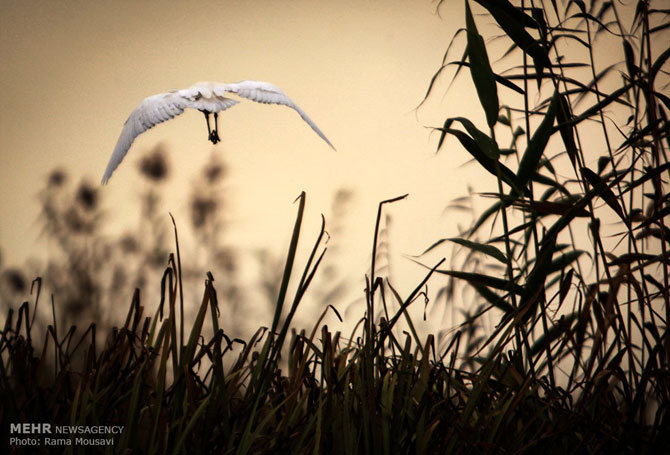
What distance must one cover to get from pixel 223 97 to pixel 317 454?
0.82m

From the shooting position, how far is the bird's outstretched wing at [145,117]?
46.1 inches

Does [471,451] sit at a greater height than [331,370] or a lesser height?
lesser

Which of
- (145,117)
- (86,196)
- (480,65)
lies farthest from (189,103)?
(480,65)

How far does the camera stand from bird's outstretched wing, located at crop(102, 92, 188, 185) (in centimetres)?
117

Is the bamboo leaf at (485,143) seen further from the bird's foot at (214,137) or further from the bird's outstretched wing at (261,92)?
the bird's foot at (214,137)

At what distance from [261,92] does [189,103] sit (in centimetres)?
15

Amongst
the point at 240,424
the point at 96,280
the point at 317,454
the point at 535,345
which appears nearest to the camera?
the point at 317,454

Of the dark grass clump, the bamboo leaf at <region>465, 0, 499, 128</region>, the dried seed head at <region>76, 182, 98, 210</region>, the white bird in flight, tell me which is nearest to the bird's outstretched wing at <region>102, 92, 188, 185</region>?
the white bird in flight

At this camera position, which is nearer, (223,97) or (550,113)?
(550,113)

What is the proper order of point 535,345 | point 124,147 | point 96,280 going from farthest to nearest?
1. point 96,280
2. point 124,147
3. point 535,345

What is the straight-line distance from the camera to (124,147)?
117cm

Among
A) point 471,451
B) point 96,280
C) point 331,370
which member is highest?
point 96,280

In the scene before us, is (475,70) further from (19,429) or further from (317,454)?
(19,429)

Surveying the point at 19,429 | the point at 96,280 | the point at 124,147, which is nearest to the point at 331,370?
the point at 19,429
